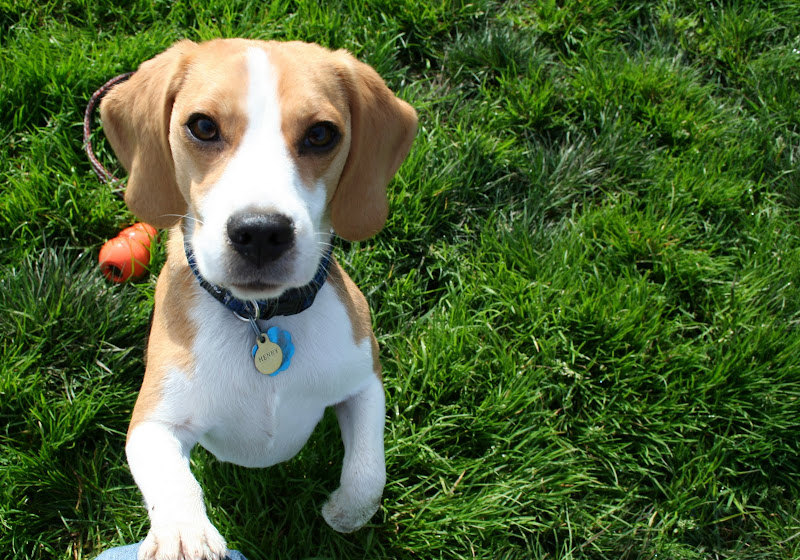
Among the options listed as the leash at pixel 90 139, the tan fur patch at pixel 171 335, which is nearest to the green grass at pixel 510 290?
the leash at pixel 90 139

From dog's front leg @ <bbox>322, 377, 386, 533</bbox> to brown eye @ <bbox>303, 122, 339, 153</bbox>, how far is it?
42.1 inches

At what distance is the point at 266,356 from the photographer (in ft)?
9.60

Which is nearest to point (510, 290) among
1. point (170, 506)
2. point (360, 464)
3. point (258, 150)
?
point (360, 464)

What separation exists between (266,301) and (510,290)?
185 cm

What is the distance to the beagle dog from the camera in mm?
2496

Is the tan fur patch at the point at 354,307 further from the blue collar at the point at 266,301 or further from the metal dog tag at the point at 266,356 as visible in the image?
the metal dog tag at the point at 266,356

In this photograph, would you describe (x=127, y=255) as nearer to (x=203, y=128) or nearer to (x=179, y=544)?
(x=203, y=128)

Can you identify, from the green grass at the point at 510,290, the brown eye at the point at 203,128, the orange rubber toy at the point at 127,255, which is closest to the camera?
the brown eye at the point at 203,128

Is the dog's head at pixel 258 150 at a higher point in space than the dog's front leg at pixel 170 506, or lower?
higher

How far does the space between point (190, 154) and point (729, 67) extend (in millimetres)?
4249

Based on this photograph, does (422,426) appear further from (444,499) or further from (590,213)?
(590,213)

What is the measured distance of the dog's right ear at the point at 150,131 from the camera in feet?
9.18

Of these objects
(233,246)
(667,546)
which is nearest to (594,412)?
(667,546)

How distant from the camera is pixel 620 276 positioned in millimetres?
4371
